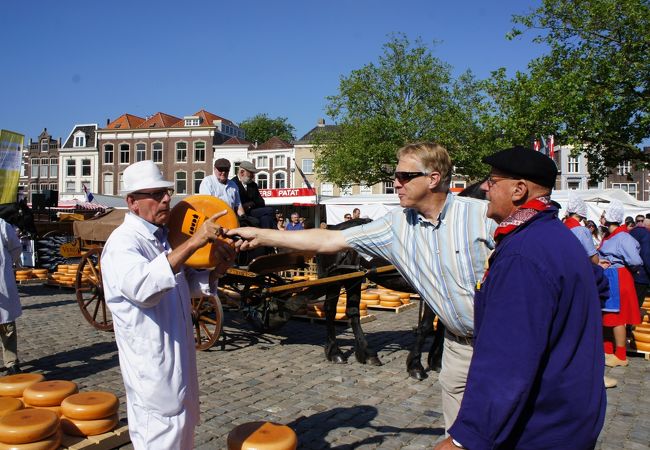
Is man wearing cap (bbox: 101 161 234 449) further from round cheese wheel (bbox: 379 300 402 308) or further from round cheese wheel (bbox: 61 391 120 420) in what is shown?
round cheese wheel (bbox: 379 300 402 308)

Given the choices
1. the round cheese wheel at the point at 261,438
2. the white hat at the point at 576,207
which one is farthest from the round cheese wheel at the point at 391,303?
the round cheese wheel at the point at 261,438

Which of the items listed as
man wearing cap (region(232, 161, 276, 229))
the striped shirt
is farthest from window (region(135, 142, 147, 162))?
the striped shirt

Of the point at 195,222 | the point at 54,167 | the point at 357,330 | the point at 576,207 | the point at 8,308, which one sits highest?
the point at 54,167

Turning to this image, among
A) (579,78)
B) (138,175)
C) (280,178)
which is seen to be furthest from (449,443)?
(280,178)

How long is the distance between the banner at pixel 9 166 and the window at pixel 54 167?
2607 inches

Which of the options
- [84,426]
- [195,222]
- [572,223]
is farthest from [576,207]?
[84,426]

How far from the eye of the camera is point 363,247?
3.38 metres

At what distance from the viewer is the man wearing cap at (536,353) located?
170 cm

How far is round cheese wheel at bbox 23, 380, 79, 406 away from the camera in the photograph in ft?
14.9

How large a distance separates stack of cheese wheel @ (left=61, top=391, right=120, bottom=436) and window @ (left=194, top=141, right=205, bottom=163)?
5844cm

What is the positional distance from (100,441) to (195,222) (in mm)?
2041

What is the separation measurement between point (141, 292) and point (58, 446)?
212 cm

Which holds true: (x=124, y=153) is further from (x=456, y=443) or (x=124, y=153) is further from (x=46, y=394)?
(x=456, y=443)

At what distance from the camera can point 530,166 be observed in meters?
1.98
